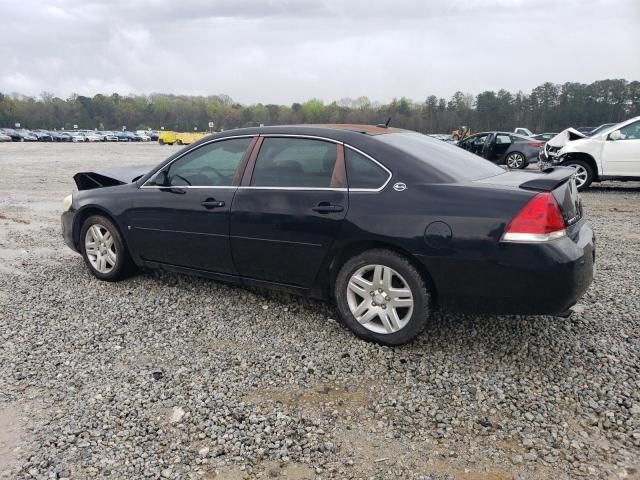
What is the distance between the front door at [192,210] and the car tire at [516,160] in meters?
15.6

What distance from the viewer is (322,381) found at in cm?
330

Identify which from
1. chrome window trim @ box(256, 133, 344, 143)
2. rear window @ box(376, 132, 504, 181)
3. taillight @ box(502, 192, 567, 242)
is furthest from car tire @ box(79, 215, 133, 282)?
taillight @ box(502, 192, 567, 242)

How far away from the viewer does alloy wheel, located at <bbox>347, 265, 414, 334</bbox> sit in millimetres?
3566

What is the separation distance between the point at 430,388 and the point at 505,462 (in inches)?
27.7

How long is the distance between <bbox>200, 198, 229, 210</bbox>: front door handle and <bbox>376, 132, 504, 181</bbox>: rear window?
1.35 m

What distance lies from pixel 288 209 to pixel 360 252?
2.07ft

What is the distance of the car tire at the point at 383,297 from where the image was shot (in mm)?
3488

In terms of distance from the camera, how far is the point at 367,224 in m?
3.56

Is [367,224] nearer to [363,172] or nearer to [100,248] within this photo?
[363,172]

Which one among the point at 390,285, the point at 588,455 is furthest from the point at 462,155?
the point at 588,455

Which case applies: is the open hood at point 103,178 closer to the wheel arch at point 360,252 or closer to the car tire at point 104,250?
the car tire at point 104,250

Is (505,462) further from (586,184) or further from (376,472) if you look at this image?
(586,184)

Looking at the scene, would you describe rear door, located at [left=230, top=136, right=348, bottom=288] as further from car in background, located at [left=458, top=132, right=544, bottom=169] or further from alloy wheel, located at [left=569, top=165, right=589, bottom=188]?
car in background, located at [left=458, top=132, right=544, bottom=169]

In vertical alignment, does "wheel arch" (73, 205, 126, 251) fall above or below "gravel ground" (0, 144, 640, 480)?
above
